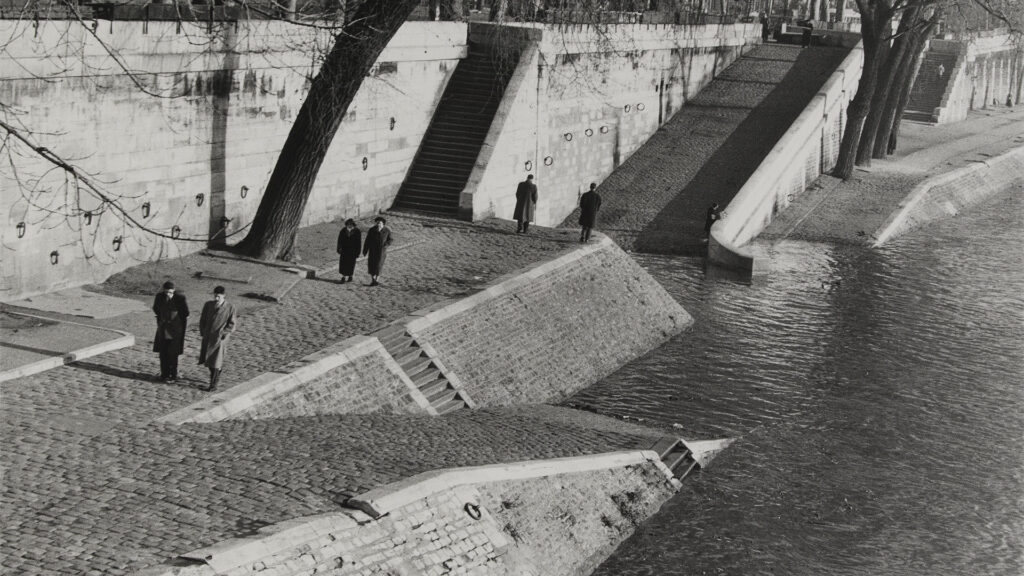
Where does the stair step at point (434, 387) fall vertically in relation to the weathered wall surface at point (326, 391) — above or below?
below

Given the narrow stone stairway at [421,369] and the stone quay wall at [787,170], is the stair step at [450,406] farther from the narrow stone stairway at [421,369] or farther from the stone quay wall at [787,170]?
the stone quay wall at [787,170]

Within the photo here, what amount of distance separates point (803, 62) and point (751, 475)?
92.1ft

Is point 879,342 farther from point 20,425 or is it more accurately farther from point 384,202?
point 20,425

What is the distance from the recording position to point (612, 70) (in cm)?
3769

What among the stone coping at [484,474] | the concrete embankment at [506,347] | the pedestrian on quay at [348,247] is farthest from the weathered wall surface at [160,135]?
the stone coping at [484,474]

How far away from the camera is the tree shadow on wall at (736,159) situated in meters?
32.8

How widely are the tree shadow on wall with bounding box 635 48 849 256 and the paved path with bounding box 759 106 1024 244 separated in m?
1.65

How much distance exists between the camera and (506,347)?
2170cm

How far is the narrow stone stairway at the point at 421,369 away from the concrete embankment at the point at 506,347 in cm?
8

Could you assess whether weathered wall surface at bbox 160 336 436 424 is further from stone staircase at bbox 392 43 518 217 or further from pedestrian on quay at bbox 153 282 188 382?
stone staircase at bbox 392 43 518 217

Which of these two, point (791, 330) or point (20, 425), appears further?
point (791, 330)

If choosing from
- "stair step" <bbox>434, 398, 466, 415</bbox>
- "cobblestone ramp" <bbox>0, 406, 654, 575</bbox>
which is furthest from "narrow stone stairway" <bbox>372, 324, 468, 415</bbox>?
"cobblestone ramp" <bbox>0, 406, 654, 575</bbox>

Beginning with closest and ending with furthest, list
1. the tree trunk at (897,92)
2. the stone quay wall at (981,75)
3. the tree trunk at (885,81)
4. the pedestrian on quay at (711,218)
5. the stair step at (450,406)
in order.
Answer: the stair step at (450,406)
the pedestrian on quay at (711,218)
the tree trunk at (885,81)
the tree trunk at (897,92)
the stone quay wall at (981,75)

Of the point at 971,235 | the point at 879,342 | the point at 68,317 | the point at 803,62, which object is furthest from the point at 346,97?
the point at 803,62
